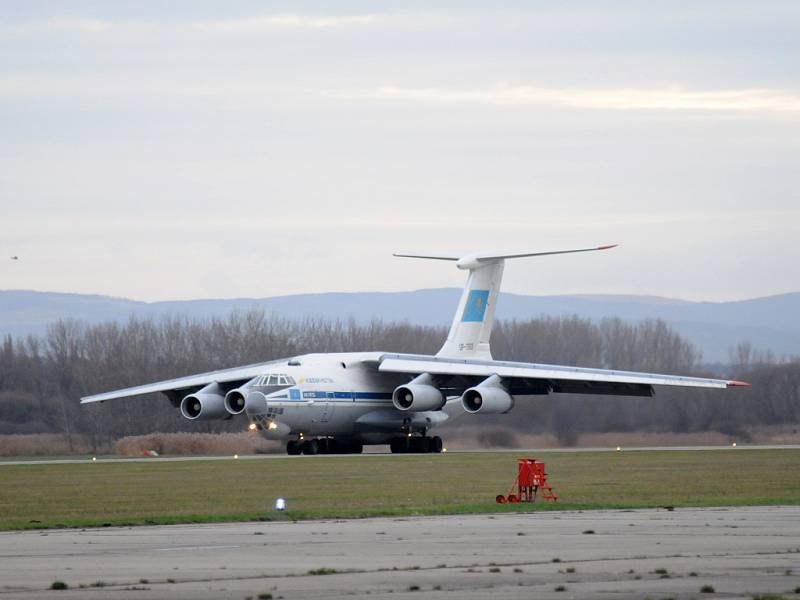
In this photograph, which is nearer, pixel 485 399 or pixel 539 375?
pixel 485 399

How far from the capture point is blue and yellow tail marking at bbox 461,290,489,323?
5144cm

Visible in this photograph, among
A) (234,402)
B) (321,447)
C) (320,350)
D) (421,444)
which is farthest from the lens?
(320,350)

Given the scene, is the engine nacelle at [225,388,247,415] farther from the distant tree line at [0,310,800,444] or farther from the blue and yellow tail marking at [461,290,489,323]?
the distant tree line at [0,310,800,444]

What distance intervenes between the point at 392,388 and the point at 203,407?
6.33 m

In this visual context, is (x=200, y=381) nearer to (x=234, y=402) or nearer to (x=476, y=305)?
(x=234, y=402)

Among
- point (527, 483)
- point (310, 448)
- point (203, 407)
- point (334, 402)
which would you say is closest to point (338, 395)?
point (334, 402)

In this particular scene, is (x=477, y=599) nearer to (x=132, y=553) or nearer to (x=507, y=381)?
(x=132, y=553)

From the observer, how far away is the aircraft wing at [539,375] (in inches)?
1786

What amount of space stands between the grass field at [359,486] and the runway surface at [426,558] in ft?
8.69

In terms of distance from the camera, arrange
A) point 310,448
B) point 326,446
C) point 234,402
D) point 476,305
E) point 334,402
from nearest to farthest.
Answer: point 234,402
point 334,402
point 310,448
point 326,446
point 476,305

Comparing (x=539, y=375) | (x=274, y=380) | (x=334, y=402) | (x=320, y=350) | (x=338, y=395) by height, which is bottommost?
(x=334, y=402)

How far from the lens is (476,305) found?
5153cm

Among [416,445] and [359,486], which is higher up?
[416,445]

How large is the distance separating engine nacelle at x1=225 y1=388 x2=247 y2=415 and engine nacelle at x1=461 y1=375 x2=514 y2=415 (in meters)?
6.63
